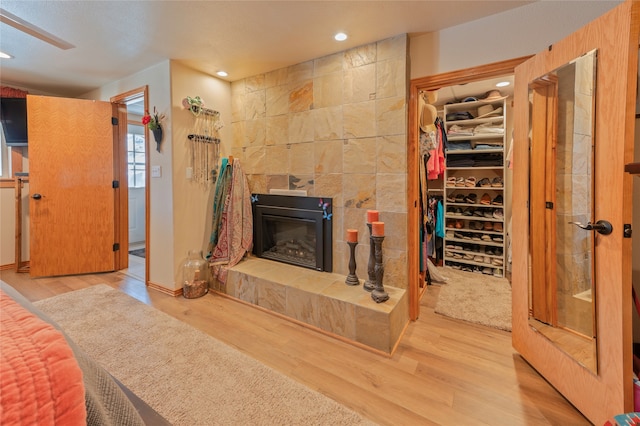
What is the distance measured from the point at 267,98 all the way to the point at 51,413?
2910 mm

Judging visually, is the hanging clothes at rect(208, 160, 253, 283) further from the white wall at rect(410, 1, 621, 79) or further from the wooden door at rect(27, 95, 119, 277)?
the white wall at rect(410, 1, 621, 79)

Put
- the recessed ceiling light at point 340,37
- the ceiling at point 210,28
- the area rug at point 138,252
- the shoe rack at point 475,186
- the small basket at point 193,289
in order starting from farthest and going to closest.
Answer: the area rug at point 138,252 < the shoe rack at point 475,186 < the small basket at point 193,289 < the recessed ceiling light at point 340,37 < the ceiling at point 210,28

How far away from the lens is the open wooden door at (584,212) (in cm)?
114

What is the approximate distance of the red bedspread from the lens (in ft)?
1.36

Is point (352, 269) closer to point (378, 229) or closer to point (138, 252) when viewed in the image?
point (378, 229)

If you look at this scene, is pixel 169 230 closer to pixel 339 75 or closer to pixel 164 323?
pixel 164 323

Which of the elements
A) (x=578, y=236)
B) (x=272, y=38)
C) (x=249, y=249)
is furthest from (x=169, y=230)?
(x=578, y=236)

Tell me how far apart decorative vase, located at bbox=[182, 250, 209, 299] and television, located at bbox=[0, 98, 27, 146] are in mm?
2719

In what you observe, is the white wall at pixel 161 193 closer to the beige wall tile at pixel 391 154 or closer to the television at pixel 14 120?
the television at pixel 14 120

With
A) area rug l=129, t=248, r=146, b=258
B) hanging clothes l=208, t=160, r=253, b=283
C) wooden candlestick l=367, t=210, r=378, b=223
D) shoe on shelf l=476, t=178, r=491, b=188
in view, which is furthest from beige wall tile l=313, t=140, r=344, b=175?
area rug l=129, t=248, r=146, b=258

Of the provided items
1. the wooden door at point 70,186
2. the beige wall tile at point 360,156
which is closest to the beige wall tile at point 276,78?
the beige wall tile at point 360,156

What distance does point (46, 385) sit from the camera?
45 cm

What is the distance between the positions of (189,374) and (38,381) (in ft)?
4.60

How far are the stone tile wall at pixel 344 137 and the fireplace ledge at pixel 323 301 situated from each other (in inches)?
10.3
